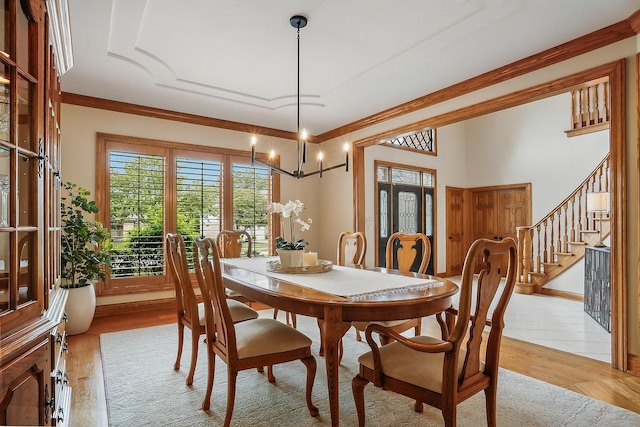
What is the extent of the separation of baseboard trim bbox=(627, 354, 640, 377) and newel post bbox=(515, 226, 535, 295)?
3371 millimetres

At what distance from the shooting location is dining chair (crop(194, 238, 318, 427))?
1857mm

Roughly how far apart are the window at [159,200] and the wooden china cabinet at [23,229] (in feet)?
9.60

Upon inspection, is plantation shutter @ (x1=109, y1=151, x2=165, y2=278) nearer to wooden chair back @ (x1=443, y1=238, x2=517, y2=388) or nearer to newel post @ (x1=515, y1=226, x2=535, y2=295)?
wooden chair back @ (x1=443, y1=238, x2=517, y2=388)

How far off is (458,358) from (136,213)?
158 inches

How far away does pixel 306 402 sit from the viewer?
84.3 inches

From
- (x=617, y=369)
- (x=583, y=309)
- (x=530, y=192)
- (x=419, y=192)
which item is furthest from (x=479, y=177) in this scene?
(x=617, y=369)

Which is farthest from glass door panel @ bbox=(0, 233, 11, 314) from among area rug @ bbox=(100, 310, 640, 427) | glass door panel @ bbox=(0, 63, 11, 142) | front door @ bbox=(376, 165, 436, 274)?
front door @ bbox=(376, 165, 436, 274)

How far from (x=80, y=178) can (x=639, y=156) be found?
529 centimetres

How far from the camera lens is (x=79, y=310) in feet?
11.3

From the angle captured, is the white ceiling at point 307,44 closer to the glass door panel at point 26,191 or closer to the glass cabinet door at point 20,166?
the glass cabinet door at point 20,166

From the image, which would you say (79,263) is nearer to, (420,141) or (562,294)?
(420,141)

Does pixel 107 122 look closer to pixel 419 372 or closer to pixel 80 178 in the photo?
pixel 80 178

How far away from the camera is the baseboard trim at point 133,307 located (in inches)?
161

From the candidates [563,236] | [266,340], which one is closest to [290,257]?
[266,340]
